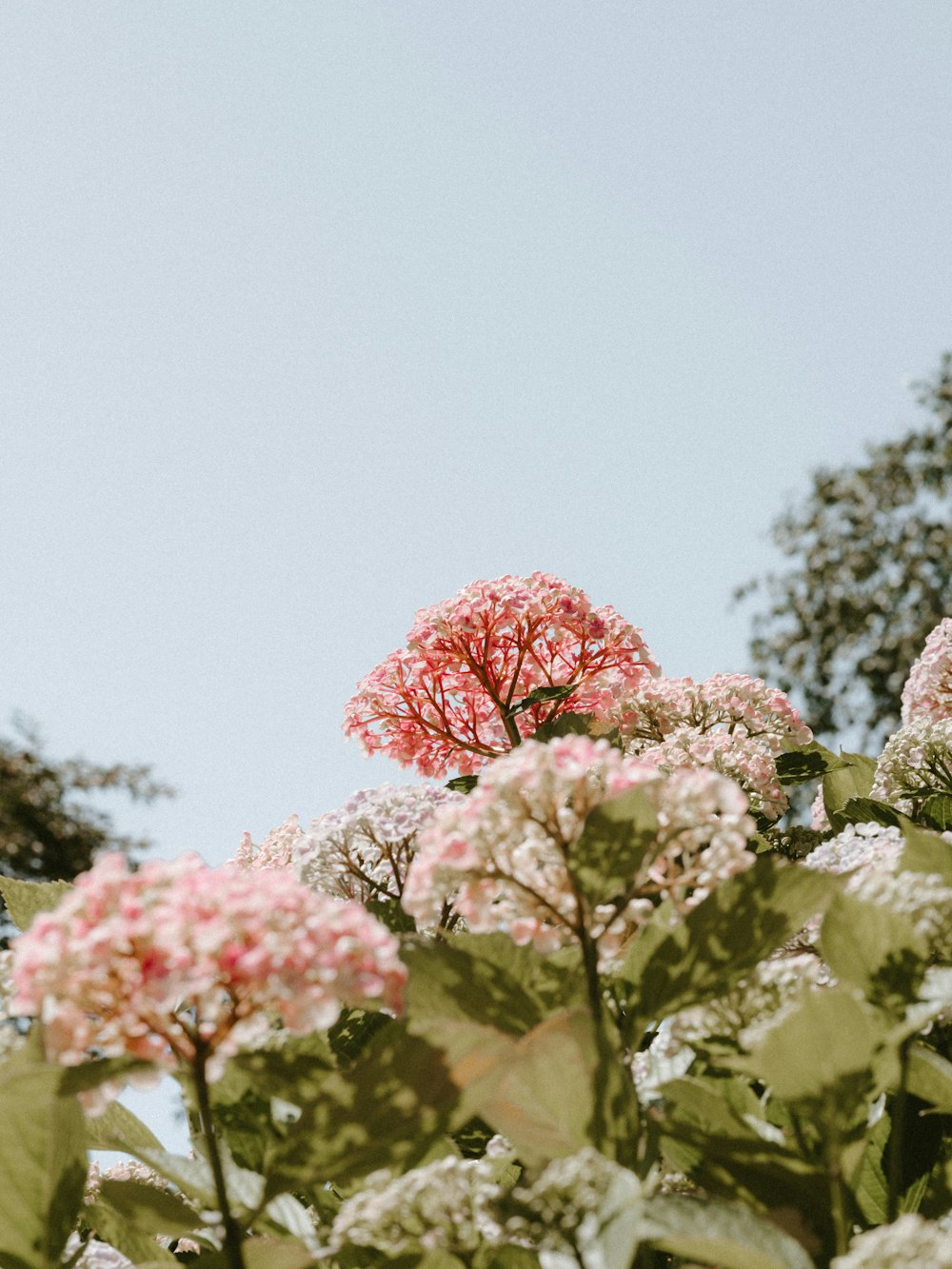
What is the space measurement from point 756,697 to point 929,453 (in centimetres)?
2813

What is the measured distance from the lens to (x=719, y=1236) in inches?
47.7

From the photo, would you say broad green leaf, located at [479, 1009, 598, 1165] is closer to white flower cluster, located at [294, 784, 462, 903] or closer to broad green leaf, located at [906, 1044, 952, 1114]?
broad green leaf, located at [906, 1044, 952, 1114]

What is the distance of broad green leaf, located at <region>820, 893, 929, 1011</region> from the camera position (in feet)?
4.77

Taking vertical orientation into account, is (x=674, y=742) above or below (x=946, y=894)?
above

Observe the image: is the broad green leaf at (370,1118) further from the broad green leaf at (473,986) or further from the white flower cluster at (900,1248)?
the white flower cluster at (900,1248)

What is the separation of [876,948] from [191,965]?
782 millimetres

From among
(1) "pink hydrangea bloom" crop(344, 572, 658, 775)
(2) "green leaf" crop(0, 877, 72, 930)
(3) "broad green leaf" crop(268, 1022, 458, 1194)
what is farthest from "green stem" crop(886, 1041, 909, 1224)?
(1) "pink hydrangea bloom" crop(344, 572, 658, 775)

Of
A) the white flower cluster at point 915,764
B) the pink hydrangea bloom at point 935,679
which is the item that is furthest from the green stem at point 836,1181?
the pink hydrangea bloom at point 935,679

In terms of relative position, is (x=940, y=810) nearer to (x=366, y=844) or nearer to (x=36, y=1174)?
(x=366, y=844)

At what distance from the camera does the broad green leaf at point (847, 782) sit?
13.0ft

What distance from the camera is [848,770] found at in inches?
160

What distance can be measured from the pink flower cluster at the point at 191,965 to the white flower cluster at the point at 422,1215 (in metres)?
0.21

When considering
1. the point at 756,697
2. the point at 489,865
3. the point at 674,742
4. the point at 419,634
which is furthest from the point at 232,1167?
the point at 756,697

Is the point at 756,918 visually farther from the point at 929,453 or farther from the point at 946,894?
the point at 929,453
